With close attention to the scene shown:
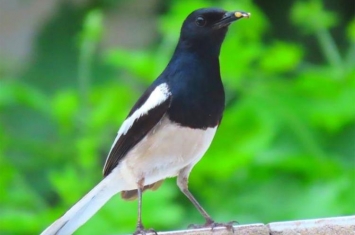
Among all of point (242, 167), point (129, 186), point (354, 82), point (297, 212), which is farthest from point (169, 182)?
point (129, 186)

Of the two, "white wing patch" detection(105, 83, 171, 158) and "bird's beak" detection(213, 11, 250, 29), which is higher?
"bird's beak" detection(213, 11, 250, 29)

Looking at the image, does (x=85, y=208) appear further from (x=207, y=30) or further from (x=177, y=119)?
(x=207, y=30)

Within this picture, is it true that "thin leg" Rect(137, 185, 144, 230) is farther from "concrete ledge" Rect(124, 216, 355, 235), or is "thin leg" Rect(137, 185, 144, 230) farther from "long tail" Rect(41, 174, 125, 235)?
"concrete ledge" Rect(124, 216, 355, 235)

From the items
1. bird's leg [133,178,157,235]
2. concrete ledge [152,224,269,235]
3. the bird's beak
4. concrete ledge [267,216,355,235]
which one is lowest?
concrete ledge [267,216,355,235]

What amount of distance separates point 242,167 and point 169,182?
32cm

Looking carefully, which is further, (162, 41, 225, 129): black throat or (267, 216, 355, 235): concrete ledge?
(162, 41, 225, 129): black throat

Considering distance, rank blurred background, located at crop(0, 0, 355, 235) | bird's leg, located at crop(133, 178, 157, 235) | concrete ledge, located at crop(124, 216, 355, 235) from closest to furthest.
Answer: concrete ledge, located at crop(124, 216, 355, 235)
bird's leg, located at crop(133, 178, 157, 235)
blurred background, located at crop(0, 0, 355, 235)

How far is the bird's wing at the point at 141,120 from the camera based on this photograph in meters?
2.34

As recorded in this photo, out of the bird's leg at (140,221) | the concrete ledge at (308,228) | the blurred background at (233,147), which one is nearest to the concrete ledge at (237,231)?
the concrete ledge at (308,228)

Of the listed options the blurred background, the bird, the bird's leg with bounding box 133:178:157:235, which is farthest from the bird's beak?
the blurred background

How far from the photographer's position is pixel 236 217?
351 cm

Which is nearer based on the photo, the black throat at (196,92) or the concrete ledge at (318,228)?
the concrete ledge at (318,228)

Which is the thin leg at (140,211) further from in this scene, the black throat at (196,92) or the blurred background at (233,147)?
the blurred background at (233,147)

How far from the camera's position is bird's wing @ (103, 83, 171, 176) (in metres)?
2.34
